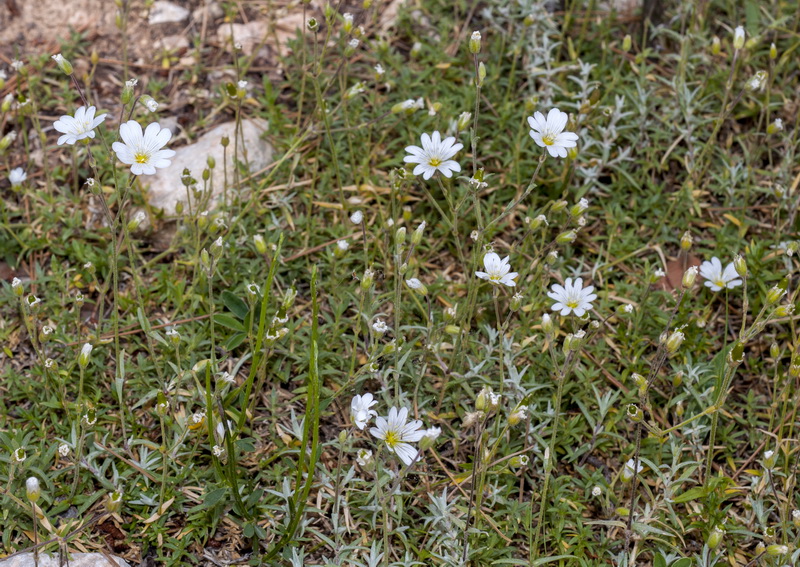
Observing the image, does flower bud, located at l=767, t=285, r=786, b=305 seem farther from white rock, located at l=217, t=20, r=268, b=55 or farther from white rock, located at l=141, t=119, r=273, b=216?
white rock, located at l=217, t=20, r=268, b=55

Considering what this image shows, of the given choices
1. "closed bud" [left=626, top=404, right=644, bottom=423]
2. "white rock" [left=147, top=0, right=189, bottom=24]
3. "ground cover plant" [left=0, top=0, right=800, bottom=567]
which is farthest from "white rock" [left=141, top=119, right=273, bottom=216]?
"closed bud" [left=626, top=404, right=644, bottom=423]

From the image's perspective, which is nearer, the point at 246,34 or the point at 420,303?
the point at 420,303

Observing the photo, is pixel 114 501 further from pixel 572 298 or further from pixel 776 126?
pixel 776 126

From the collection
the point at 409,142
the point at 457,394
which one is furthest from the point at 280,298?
the point at 409,142

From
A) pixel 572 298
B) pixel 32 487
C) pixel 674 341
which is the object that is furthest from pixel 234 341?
pixel 674 341

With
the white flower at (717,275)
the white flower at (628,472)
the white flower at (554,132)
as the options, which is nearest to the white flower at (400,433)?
the white flower at (628,472)

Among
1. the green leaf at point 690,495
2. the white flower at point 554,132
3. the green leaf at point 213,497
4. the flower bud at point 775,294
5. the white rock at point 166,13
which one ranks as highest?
the white flower at point 554,132

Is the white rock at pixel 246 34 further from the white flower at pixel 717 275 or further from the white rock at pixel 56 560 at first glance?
the white rock at pixel 56 560
